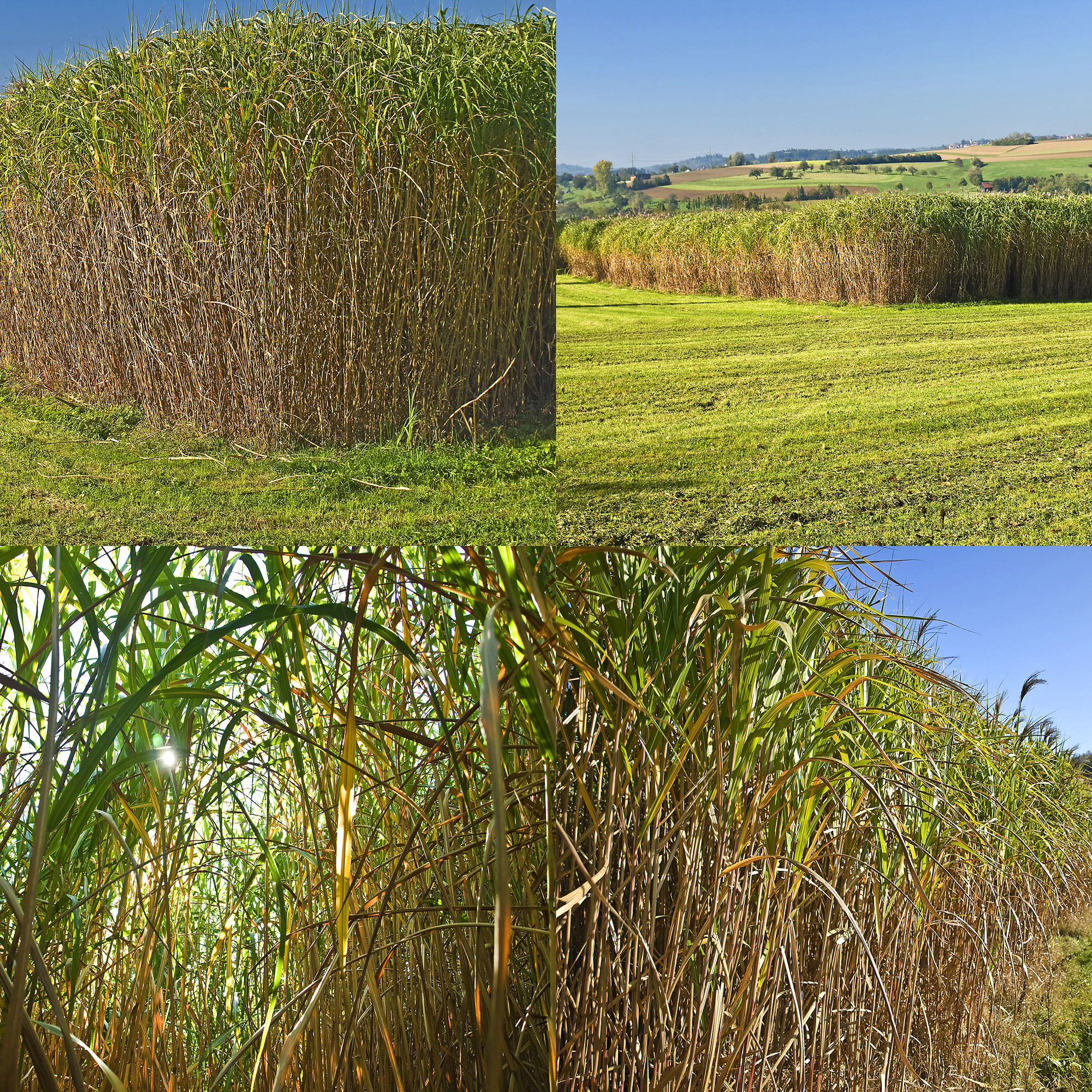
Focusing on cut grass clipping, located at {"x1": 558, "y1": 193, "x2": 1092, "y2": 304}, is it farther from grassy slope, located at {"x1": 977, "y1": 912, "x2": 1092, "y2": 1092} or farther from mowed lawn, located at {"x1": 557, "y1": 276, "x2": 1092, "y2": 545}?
grassy slope, located at {"x1": 977, "y1": 912, "x2": 1092, "y2": 1092}

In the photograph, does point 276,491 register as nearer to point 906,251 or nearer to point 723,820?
point 723,820

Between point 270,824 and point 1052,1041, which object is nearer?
point 270,824

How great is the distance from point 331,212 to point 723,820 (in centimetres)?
241

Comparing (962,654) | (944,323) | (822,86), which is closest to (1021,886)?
(962,654)

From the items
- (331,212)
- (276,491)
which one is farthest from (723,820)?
(331,212)

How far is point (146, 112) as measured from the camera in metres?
3.12

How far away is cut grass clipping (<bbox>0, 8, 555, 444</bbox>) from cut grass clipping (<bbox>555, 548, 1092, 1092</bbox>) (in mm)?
1550

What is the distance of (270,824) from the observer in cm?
129

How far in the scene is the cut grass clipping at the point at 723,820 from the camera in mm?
1240

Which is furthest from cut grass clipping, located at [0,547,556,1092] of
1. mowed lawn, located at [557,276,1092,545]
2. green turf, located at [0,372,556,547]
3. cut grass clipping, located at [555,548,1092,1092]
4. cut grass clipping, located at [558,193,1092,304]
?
cut grass clipping, located at [558,193,1092,304]

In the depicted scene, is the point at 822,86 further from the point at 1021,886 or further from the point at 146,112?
the point at 1021,886

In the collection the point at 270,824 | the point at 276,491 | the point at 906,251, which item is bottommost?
the point at 270,824

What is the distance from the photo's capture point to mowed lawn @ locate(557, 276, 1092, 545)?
3451mm

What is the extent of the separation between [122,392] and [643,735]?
280cm
